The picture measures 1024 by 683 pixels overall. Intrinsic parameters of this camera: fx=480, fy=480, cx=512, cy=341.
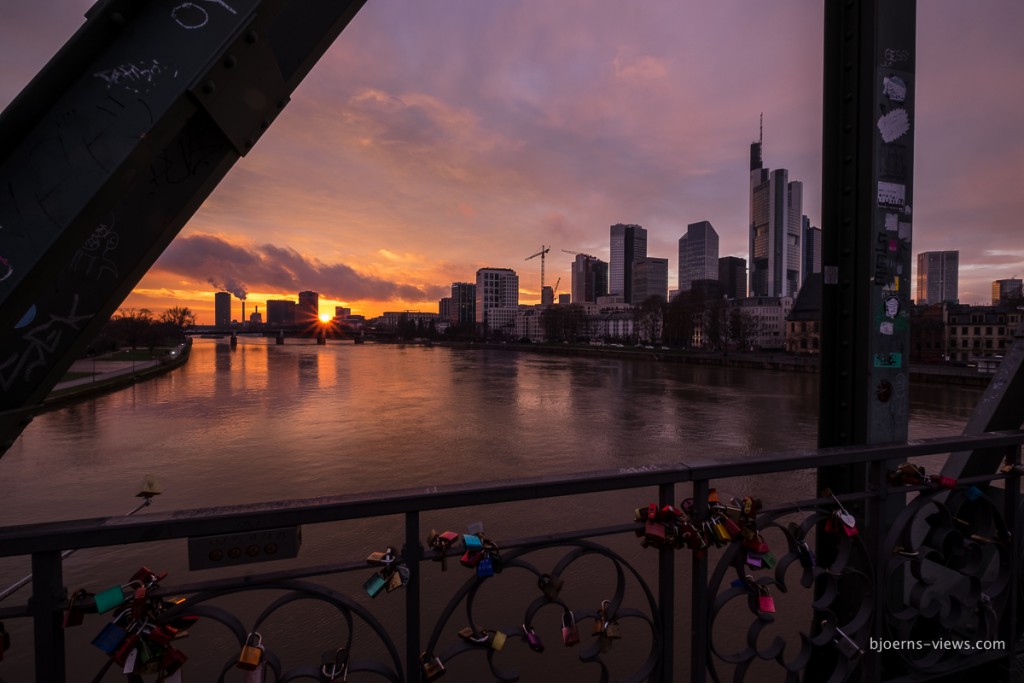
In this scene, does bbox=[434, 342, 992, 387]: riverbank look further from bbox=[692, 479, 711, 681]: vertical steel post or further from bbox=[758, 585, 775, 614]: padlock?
bbox=[692, 479, 711, 681]: vertical steel post

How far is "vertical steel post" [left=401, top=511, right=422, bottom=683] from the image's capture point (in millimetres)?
1758

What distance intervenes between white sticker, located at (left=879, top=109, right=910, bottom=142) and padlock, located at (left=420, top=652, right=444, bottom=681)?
3580 mm

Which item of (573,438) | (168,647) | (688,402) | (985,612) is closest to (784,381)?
(688,402)

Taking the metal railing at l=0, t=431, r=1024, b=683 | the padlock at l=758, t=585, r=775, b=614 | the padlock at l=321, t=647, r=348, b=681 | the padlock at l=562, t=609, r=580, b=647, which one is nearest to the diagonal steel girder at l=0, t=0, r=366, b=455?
the metal railing at l=0, t=431, r=1024, b=683

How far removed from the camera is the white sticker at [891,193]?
2.79 metres

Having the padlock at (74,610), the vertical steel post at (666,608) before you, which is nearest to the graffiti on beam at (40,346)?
the padlock at (74,610)

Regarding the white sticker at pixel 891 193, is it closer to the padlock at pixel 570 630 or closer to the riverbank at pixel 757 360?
the padlock at pixel 570 630

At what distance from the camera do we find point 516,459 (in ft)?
53.1

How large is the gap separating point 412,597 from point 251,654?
55 cm

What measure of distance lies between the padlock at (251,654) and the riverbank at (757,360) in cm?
3504

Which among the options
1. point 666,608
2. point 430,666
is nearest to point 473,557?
point 430,666

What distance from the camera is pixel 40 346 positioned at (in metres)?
1.53

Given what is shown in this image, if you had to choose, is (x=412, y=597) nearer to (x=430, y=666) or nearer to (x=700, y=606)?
(x=430, y=666)

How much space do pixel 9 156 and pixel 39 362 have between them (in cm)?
62
